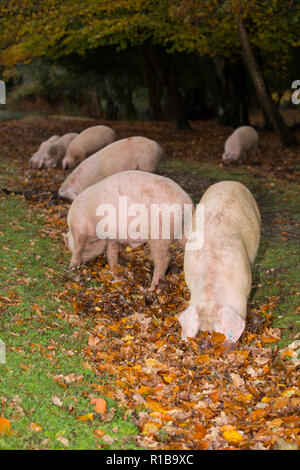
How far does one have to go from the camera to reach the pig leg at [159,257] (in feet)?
22.4

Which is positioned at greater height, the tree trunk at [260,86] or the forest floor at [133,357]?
the tree trunk at [260,86]

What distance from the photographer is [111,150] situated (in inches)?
419

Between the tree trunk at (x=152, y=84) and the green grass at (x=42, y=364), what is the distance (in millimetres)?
17583

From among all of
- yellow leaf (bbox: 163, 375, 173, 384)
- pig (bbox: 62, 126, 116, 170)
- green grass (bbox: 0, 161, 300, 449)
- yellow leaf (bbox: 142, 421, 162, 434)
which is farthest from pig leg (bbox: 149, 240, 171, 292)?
pig (bbox: 62, 126, 116, 170)

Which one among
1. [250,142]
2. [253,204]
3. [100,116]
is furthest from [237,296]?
[100,116]

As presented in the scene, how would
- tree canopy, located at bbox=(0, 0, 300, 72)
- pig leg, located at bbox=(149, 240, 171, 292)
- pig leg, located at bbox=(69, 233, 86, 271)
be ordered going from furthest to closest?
tree canopy, located at bbox=(0, 0, 300, 72) → pig leg, located at bbox=(69, 233, 86, 271) → pig leg, located at bbox=(149, 240, 171, 292)

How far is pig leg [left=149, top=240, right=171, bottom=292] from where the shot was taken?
683 cm

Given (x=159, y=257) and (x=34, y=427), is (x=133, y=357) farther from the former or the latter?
(x=159, y=257)

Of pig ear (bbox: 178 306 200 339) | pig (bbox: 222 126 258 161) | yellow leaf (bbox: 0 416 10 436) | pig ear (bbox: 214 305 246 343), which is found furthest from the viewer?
pig (bbox: 222 126 258 161)

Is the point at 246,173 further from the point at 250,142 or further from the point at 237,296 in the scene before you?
the point at 237,296

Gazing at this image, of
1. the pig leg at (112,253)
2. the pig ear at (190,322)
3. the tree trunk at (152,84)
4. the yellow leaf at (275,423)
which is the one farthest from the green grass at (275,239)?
the tree trunk at (152,84)

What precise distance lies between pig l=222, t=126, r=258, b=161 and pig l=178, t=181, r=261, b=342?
7.89 metres

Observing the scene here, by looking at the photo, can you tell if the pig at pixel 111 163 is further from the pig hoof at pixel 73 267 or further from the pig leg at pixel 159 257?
the pig leg at pixel 159 257

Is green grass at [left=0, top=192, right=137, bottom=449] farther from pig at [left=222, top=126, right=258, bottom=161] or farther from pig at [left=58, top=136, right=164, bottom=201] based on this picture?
pig at [left=222, top=126, right=258, bottom=161]
